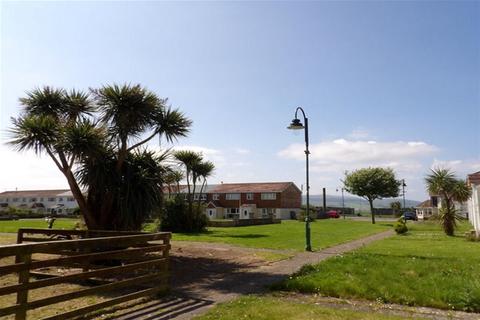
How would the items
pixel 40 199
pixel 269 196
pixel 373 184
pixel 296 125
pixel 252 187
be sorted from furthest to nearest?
pixel 40 199 → pixel 252 187 → pixel 269 196 → pixel 373 184 → pixel 296 125

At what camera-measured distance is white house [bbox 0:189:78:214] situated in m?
94.9

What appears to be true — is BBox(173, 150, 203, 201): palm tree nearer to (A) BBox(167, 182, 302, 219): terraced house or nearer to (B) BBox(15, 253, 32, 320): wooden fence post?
(B) BBox(15, 253, 32, 320): wooden fence post

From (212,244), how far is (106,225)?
6849 mm

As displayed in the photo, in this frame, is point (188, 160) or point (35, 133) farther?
point (188, 160)

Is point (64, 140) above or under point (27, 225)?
above

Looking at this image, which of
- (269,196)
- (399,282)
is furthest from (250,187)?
(399,282)

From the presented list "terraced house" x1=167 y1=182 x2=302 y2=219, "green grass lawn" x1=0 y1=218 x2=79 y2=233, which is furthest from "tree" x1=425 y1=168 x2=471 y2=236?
"terraced house" x1=167 y1=182 x2=302 y2=219

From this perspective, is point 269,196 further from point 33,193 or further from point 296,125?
point 33,193

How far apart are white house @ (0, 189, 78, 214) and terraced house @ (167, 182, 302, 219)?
36649 mm

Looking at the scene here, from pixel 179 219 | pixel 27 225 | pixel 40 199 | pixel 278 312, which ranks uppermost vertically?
pixel 40 199

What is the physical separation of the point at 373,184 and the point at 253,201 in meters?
22.5

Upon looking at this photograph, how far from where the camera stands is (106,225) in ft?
47.2

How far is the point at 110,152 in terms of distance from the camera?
14672 millimetres

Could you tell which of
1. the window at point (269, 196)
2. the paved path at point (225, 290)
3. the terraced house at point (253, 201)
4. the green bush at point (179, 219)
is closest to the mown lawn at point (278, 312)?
the paved path at point (225, 290)
